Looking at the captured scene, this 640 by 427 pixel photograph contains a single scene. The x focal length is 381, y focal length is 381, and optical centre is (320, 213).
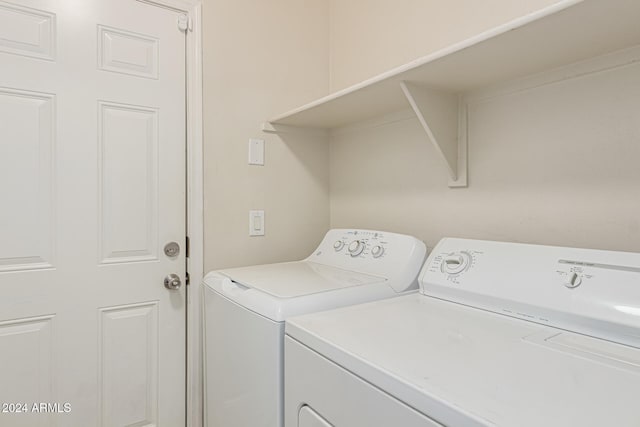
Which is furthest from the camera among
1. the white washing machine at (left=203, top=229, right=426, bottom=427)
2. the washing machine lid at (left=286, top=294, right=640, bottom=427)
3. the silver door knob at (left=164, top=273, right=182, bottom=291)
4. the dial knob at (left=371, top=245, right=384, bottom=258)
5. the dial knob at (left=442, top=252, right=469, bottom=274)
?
the silver door knob at (left=164, top=273, right=182, bottom=291)

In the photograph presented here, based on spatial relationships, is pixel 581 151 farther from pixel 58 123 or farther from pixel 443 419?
pixel 58 123

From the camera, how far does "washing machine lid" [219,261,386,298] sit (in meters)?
1.19

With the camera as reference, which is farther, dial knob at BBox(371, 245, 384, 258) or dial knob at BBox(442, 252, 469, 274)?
dial knob at BBox(371, 245, 384, 258)

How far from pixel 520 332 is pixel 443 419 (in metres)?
0.42

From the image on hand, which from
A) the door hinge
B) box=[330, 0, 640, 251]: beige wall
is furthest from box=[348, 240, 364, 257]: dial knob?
the door hinge

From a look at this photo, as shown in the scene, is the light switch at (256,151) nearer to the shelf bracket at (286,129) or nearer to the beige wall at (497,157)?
the shelf bracket at (286,129)

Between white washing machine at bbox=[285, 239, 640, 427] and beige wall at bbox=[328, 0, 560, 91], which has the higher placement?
beige wall at bbox=[328, 0, 560, 91]

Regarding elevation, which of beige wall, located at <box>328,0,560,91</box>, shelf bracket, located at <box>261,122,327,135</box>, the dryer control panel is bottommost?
the dryer control panel

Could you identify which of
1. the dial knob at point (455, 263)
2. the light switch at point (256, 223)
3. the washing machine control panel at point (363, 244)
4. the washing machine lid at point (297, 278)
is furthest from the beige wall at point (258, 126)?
the dial knob at point (455, 263)

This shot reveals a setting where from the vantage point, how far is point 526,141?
1.25 meters

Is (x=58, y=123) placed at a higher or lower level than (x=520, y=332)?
higher

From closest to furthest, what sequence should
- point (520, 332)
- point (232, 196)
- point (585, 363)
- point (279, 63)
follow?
point (585, 363)
point (520, 332)
point (232, 196)
point (279, 63)

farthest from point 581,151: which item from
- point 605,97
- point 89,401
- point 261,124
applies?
point 89,401

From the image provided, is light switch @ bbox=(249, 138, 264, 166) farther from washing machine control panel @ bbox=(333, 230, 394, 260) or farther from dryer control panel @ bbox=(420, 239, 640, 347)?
dryer control panel @ bbox=(420, 239, 640, 347)
